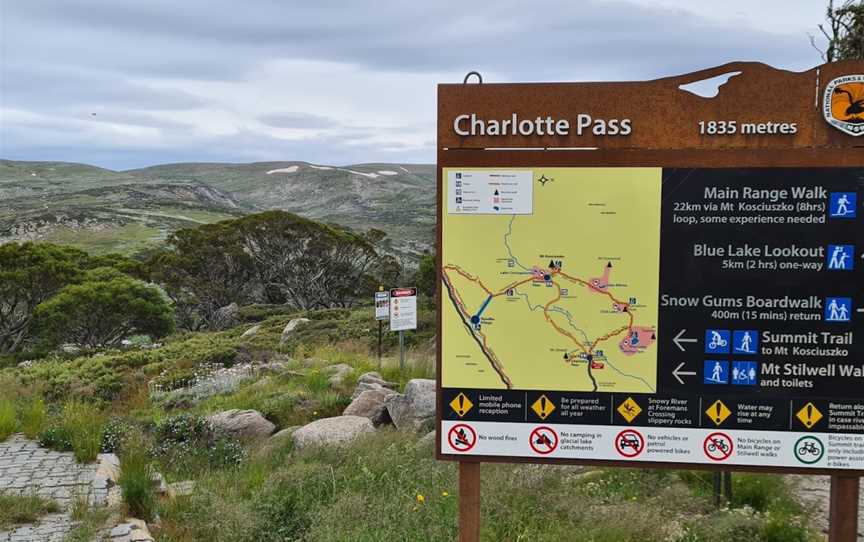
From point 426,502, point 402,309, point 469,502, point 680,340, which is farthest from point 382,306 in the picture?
point 680,340

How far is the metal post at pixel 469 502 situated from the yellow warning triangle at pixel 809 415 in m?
1.80

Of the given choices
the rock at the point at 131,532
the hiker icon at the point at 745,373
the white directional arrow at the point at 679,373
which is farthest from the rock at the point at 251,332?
the hiker icon at the point at 745,373

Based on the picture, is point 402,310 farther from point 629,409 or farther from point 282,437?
point 629,409

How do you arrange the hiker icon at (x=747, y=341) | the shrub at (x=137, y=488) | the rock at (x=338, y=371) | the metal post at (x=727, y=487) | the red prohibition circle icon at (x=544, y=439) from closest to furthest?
1. the hiker icon at (x=747, y=341)
2. the red prohibition circle icon at (x=544, y=439)
3. the metal post at (x=727, y=487)
4. the shrub at (x=137, y=488)
5. the rock at (x=338, y=371)

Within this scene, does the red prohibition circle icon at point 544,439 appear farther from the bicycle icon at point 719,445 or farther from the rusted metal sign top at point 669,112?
the rusted metal sign top at point 669,112

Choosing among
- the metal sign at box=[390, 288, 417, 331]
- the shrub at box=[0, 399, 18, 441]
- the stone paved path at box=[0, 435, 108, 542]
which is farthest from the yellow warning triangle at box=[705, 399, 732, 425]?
the metal sign at box=[390, 288, 417, 331]

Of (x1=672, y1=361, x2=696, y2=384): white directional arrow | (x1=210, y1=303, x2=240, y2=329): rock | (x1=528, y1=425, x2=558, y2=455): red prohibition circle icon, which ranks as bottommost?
(x1=210, y1=303, x2=240, y2=329): rock

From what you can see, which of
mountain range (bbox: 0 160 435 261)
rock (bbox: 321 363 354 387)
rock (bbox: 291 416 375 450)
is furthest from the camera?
mountain range (bbox: 0 160 435 261)

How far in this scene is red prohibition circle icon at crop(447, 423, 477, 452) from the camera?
387 centimetres

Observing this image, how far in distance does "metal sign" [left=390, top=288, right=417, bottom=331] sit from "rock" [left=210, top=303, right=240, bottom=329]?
21.9 metres

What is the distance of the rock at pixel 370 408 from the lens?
26.5 ft

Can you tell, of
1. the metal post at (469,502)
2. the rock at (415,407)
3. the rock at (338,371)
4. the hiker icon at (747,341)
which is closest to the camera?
the hiker icon at (747,341)

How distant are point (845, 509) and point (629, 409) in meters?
1.33

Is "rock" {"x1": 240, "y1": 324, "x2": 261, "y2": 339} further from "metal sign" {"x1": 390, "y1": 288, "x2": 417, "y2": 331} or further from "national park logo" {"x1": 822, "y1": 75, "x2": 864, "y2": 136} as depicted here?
"national park logo" {"x1": 822, "y1": 75, "x2": 864, "y2": 136}
